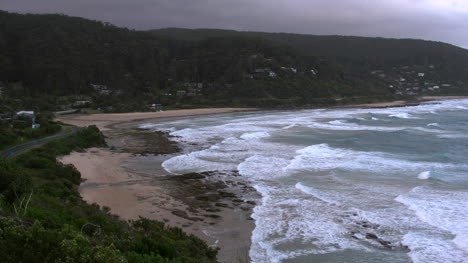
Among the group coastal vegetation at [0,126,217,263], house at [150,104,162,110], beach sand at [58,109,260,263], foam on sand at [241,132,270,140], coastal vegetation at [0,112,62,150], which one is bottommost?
house at [150,104,162,110]

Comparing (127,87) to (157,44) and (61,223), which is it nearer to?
(157,44)

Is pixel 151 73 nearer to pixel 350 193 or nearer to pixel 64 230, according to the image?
pixel 350 193

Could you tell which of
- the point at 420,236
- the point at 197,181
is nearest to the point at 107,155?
the point at 197,181

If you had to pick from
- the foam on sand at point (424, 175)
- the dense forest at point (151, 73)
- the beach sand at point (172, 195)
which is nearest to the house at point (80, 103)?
the dense forest at point (151, 73)

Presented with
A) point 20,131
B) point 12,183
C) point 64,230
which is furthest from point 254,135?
point 64,230

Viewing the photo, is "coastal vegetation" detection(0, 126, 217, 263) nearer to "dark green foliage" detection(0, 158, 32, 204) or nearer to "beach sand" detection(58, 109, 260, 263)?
"dark green foliage" detection(0, 158, 32, 204)

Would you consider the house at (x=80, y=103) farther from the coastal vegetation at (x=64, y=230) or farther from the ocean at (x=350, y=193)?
the coastal vegetation at (x=64, y=230)

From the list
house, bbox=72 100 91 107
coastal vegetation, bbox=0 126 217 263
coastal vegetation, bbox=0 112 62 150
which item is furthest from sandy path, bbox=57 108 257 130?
coastal vegetation, bbox=0 126 217 263

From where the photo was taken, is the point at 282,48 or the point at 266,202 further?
the point at 282,48
